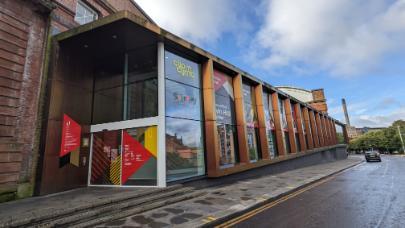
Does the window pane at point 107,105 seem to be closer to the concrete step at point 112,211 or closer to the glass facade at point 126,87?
the glass facade at point 126,87

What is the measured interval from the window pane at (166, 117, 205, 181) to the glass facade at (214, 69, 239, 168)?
1.56 metres

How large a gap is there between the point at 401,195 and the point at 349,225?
17.6 ft

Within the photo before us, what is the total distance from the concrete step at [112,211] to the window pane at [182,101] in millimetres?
4055

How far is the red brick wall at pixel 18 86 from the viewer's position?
9.37 meters

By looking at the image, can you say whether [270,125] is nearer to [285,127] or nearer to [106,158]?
[285,127]

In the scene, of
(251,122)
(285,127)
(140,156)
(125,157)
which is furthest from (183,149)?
(285,127)

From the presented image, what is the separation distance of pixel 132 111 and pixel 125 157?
2.44 meters

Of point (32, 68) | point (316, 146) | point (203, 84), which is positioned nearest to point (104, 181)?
point (32, 68)

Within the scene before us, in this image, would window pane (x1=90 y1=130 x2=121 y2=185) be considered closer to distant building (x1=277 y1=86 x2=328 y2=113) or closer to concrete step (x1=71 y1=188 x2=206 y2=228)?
concrete step (x1=71 y1=188 x2=206 y2=228)

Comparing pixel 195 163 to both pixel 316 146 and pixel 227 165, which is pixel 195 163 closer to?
pixel 227 165

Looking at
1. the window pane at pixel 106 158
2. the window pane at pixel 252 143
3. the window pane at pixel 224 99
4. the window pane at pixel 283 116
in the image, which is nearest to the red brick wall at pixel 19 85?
the window pane at pixel 106 158

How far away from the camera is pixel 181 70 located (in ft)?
42.1

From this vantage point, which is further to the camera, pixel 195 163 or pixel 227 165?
pixel 227 165

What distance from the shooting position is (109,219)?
6863 mm
